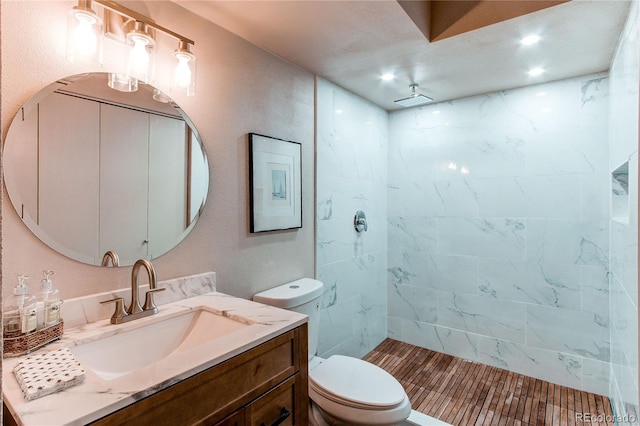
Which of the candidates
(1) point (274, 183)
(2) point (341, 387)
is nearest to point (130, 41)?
(1) point (274, 183)

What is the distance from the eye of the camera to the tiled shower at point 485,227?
2361 mm

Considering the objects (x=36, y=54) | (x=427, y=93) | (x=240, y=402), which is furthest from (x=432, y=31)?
(x=240, y=402)

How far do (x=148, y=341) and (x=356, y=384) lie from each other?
0.98m

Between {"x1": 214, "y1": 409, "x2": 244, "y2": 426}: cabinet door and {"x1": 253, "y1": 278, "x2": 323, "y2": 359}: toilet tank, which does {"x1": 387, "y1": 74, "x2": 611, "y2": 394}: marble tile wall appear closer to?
{"x1": 253, "y1": 278, "x2": 323, "y2": 359}: toilet tank

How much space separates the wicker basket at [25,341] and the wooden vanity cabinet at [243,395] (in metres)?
0.43

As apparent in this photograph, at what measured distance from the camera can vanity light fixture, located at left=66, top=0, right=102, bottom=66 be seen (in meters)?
1.20

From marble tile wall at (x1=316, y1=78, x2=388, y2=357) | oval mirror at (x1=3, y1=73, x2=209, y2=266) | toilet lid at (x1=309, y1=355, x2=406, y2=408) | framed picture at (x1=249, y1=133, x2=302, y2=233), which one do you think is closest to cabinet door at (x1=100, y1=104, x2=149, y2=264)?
oval mirror at (x1=3, y1=73, x2=209, y2=266)

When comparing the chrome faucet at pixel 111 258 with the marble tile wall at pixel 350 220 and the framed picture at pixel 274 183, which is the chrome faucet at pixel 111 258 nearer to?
the framed picture at pixel 274 183

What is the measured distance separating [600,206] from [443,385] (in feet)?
5.29

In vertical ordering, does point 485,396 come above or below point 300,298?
below

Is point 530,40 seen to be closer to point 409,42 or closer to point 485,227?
point 409,42

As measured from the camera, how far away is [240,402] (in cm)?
109

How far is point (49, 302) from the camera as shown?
1.12 m

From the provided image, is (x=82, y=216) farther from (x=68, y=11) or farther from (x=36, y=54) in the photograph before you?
(x=68, y=11)
